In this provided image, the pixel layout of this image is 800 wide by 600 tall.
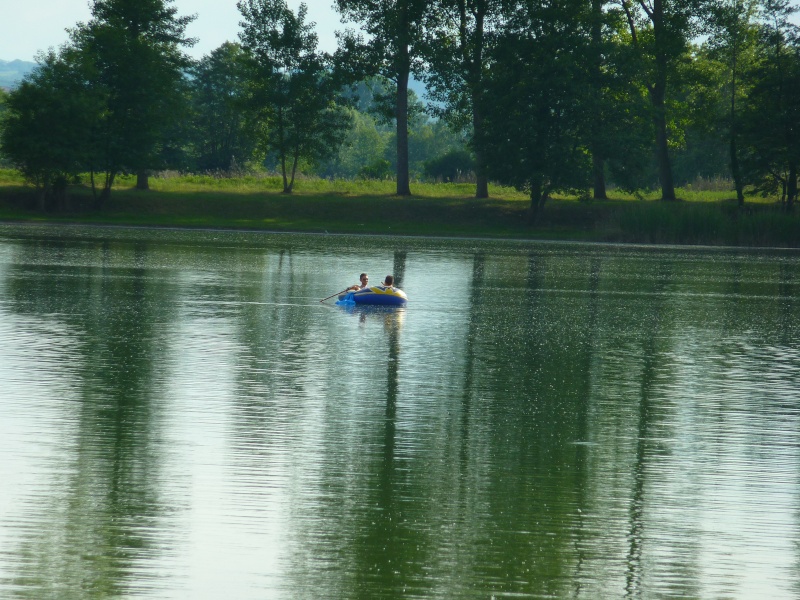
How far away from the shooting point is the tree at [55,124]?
68.4 meters

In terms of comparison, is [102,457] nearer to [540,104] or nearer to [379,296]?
[379,296]

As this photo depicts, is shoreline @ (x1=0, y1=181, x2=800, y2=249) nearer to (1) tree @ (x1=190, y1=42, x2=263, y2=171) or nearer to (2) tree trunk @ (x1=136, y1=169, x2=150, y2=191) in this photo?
(2) tree trunk @ (x1=136, y1=169, x2=150, y2=191)

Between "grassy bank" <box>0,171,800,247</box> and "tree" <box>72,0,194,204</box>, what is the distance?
3161 mm

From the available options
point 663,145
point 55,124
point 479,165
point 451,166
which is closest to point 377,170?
point 451,166

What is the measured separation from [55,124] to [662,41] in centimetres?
3929

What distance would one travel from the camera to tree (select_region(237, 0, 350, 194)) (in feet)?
247

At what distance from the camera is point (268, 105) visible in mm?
76438

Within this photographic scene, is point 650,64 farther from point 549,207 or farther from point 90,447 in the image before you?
point 90,447

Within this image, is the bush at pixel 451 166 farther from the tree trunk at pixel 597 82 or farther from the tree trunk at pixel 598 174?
the tree trunk at pixel 597 82

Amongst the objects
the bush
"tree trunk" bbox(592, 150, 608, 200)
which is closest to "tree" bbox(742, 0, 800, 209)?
"tree trunk" bbox(592, 150, 608, 200)

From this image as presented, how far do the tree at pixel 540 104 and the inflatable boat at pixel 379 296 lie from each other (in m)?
39.6

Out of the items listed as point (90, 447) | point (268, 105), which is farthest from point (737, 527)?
point (268, 105)

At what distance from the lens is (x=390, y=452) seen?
41.9ft

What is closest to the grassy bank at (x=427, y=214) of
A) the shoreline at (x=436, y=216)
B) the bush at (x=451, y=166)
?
the shoreline at (x=436, y=216)
